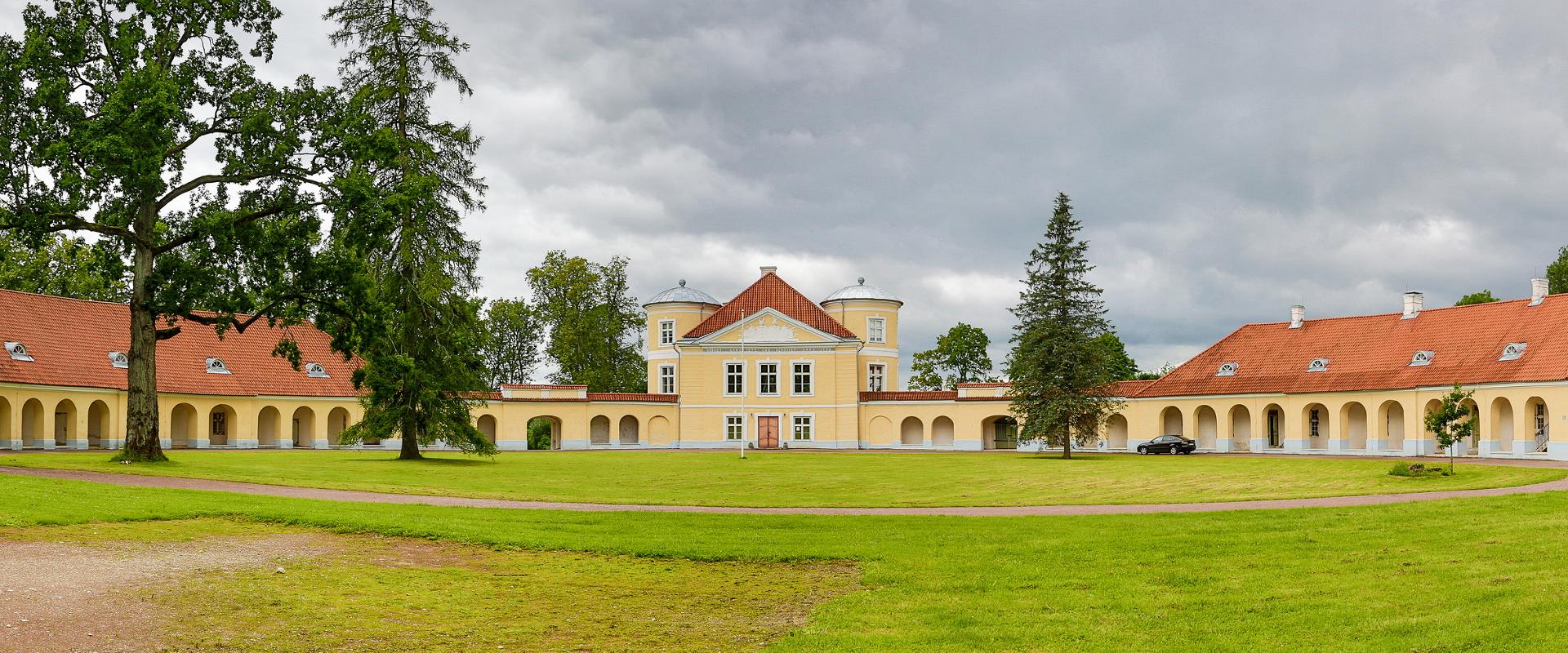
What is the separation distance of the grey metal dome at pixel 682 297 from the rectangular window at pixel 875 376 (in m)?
9.80

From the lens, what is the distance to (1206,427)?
57.0 m

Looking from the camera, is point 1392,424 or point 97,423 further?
point 1392,424

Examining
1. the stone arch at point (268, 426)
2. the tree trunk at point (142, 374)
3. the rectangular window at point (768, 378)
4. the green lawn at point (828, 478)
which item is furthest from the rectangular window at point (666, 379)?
the tree trunk at point (142, 374)

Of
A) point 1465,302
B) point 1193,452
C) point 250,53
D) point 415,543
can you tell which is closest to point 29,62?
point 250,53

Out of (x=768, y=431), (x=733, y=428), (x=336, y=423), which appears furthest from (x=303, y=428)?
(x=768, y=431)

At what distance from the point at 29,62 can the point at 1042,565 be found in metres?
23.6

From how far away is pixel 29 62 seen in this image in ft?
82.3

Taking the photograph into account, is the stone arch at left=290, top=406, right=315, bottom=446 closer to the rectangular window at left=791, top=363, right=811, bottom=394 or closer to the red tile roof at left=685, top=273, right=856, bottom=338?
the red tile roof at left=685, top=273, right=856, bottom=338

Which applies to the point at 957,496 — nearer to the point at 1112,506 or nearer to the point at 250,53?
the point at 1112,506

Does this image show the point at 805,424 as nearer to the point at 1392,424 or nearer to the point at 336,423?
the point at 336,423

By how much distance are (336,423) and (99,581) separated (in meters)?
51.0

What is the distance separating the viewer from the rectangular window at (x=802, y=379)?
64.1 meters

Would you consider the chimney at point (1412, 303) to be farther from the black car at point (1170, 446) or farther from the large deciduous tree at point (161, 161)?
the large deciduous tree at point (161, 161)

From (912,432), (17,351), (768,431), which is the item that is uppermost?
(17,351)
